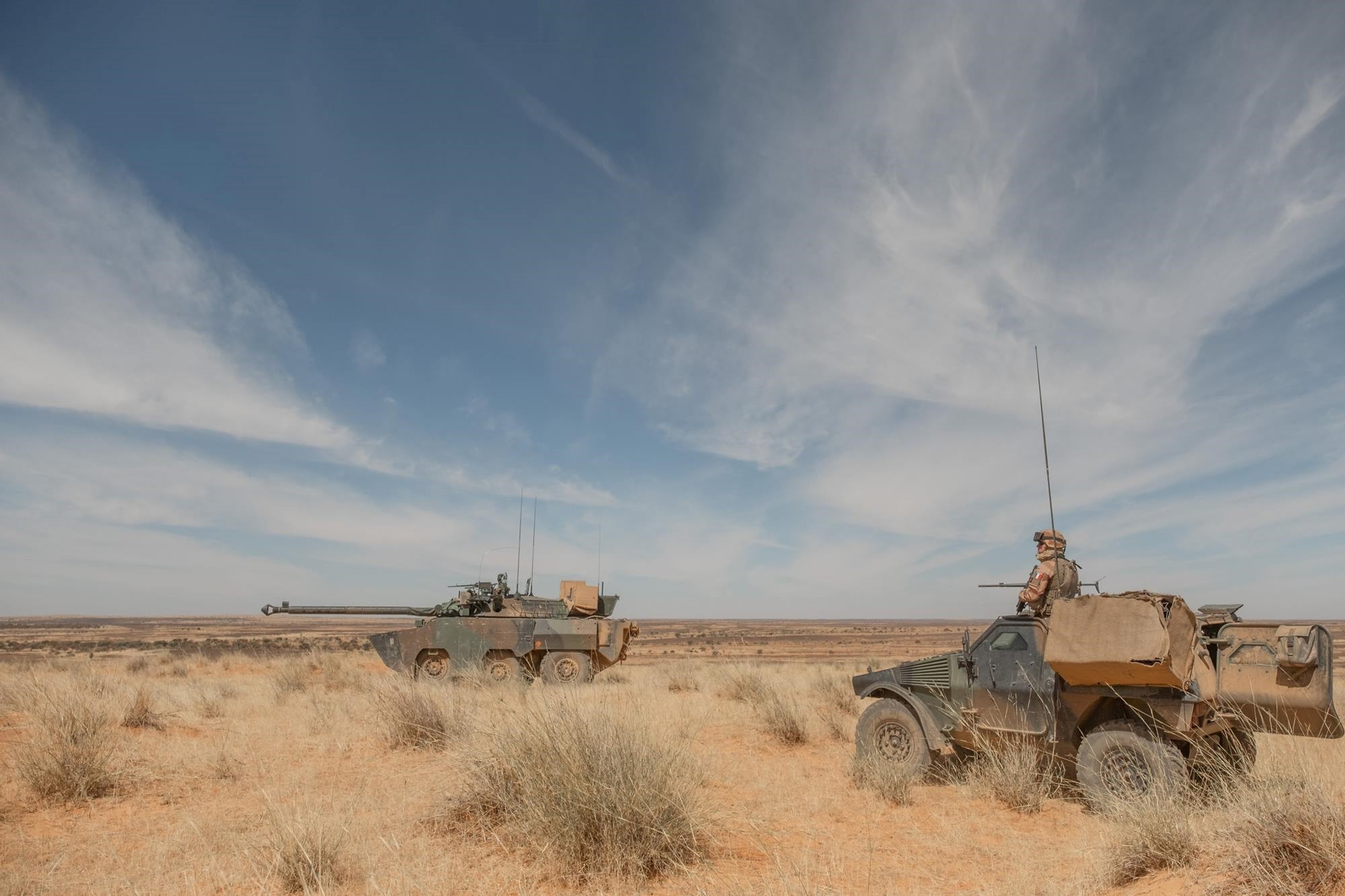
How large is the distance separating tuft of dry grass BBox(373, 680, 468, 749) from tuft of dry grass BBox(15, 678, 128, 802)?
2.82 m

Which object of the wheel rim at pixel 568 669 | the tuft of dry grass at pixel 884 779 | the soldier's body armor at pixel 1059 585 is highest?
the soldier's body armor at pixel 1059 585

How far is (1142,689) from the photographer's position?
22.0 ft

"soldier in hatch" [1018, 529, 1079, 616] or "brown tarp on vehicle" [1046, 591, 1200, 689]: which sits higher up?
"soldier in hatch" [1018, 529, 1079, 616]

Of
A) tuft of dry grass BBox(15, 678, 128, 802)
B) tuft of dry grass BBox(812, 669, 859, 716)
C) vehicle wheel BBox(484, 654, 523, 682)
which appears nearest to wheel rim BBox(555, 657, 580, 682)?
vehicle wheel BBox(484, 654, 523, 682)

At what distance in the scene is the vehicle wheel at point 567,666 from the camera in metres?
17.1

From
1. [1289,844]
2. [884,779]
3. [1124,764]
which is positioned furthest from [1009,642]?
[1289,844]

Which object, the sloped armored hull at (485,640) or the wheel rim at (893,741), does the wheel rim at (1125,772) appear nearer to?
the wheel rim at (893,741)

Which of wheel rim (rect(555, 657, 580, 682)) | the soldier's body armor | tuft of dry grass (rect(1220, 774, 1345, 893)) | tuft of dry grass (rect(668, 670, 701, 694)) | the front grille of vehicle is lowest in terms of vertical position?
tuft of dry grass (rect(668, 670, 701, 694))

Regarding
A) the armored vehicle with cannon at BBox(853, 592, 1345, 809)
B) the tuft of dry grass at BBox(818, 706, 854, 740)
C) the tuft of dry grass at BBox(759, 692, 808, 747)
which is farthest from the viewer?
the tuft of dry grass at BBox(818, 706, 854, 740)

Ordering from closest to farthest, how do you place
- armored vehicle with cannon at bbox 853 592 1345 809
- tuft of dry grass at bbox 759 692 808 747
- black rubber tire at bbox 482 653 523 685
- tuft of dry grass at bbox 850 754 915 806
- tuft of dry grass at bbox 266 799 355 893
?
tuft of dry grass at bbox 266 799 355 893, armored vehicle with cannon at bbox 853 592 1345 809, tuft of dry grass at bbox 850 754 915 806, tuft of dry grass at bbox 759 692 808 747, black rubber tire at bbox 482 653 523 685

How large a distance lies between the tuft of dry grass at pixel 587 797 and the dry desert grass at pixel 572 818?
17mm

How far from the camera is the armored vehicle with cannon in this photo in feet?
20.4

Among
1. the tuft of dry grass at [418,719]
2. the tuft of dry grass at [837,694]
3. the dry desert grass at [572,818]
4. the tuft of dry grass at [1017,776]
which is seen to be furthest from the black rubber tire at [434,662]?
the tuft of dry grass at [1017,776]

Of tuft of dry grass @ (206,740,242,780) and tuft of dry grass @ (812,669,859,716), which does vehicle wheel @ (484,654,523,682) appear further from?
tuft of dry grass @ (206,740,242,780)
